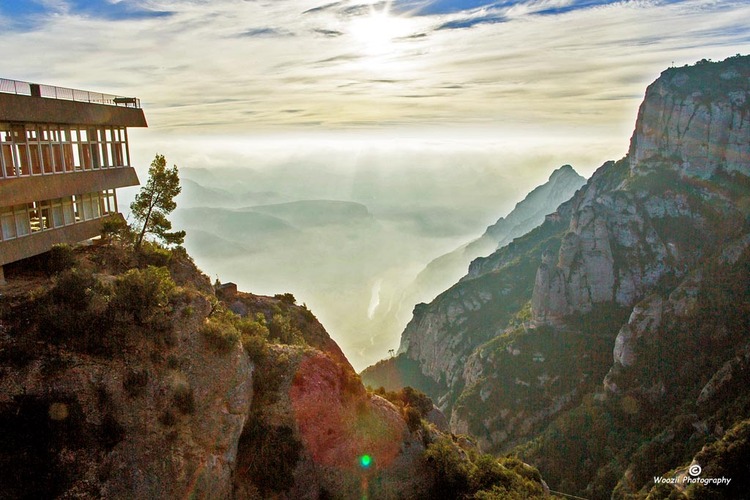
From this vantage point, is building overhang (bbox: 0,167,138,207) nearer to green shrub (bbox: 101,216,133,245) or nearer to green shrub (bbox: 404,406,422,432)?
green shrub (bbox: 101,216,133,245)

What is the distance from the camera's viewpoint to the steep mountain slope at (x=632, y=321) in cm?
7175

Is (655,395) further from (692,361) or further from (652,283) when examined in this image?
(652,283)

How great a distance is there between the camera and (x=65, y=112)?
28719 mm

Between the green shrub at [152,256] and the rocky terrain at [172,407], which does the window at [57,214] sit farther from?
the green shrub at [152,256]

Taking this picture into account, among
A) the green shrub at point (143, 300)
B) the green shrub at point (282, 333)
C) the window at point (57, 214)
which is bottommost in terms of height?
the green shrub at point (282, 333)

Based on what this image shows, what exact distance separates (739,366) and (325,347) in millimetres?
59544

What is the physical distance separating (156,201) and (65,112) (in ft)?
24.5

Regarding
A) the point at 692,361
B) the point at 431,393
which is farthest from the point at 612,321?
the point at 431,393

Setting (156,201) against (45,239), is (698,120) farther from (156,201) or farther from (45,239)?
(45,239)

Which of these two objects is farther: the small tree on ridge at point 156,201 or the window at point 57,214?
the small tree on ridge at point 156,201

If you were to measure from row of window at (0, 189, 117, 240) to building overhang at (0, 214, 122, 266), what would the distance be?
281 mm

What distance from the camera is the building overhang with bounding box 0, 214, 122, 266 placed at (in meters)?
25.6

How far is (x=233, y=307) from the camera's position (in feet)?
133

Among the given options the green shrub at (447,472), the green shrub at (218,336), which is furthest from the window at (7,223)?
the green shrub at (447,472)
